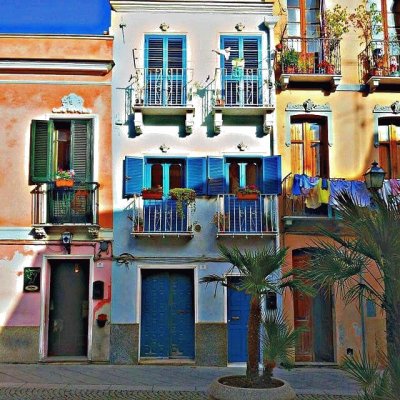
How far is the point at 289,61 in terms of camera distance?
1495 centimetres

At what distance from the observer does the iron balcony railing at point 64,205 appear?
14266 mm

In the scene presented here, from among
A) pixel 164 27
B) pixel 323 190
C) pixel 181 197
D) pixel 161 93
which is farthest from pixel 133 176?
pixel 323 190

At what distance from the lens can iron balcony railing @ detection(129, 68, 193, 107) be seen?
14.7 m

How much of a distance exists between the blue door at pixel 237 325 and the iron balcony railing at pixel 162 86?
198 inches

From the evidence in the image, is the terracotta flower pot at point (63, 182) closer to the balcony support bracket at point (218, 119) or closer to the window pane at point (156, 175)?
the window pane at point (156, 175)

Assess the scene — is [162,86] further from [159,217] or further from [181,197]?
[159,217]

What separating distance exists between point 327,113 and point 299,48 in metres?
2.08

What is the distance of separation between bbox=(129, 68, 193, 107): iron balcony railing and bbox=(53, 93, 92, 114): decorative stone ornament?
1393 mm

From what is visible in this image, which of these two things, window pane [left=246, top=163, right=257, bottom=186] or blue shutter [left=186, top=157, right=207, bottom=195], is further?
window pane [left=246, top=163, right=257, bottom=186]

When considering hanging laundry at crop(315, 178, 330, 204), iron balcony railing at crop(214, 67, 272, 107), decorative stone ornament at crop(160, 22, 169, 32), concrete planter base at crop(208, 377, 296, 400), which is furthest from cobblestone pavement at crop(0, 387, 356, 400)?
decorative stone ornament at crop(160, 22, 169, 32)

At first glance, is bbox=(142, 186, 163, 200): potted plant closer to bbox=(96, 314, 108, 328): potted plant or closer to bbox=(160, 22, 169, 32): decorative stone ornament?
bbox=(96, 314, 108, 328): potted plant

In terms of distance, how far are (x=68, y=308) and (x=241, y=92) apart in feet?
24.1

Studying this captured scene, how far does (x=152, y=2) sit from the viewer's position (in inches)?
602

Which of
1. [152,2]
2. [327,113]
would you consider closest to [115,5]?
[152,2]
